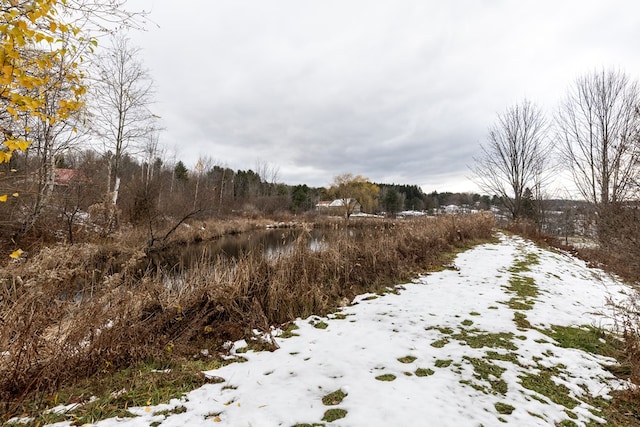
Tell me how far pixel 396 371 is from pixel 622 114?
1426 centimetres

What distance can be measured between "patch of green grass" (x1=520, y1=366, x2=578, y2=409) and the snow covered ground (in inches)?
0.4

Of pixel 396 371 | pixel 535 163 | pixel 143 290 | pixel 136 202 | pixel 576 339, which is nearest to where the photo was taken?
pixel 396 371

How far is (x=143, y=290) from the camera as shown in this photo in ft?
12.6

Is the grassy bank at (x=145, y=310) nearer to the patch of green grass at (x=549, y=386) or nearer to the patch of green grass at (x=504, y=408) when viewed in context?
the patch of green grass at (x=504, y=408)

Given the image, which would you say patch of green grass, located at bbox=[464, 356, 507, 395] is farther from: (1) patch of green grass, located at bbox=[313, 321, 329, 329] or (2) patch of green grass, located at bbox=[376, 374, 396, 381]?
(1) patch of green grass, located at bbox=[313, 321, 329, 329]

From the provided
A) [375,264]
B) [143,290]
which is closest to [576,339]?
[375,264]

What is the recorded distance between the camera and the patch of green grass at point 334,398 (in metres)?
2.30

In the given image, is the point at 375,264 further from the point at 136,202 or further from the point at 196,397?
the point at 136,202

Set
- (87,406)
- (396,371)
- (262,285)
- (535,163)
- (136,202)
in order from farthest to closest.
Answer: (535,163) → (136,202) → (262,285) → (396,371) → (87,406)

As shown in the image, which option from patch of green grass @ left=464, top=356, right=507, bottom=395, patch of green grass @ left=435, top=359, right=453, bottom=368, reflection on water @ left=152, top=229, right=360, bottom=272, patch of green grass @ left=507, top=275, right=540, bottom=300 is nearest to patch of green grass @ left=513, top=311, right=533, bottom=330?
patch of green grass @ left=507, top=275, right=540, bottom=300

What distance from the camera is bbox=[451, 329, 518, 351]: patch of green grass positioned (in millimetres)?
3297

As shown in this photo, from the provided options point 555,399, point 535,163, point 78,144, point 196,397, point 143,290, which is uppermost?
point 535,163

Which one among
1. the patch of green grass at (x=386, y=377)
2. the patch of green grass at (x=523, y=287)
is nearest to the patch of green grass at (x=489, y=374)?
the patch of green grass at (x=386, y=377)

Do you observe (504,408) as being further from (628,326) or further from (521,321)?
(628,326)
